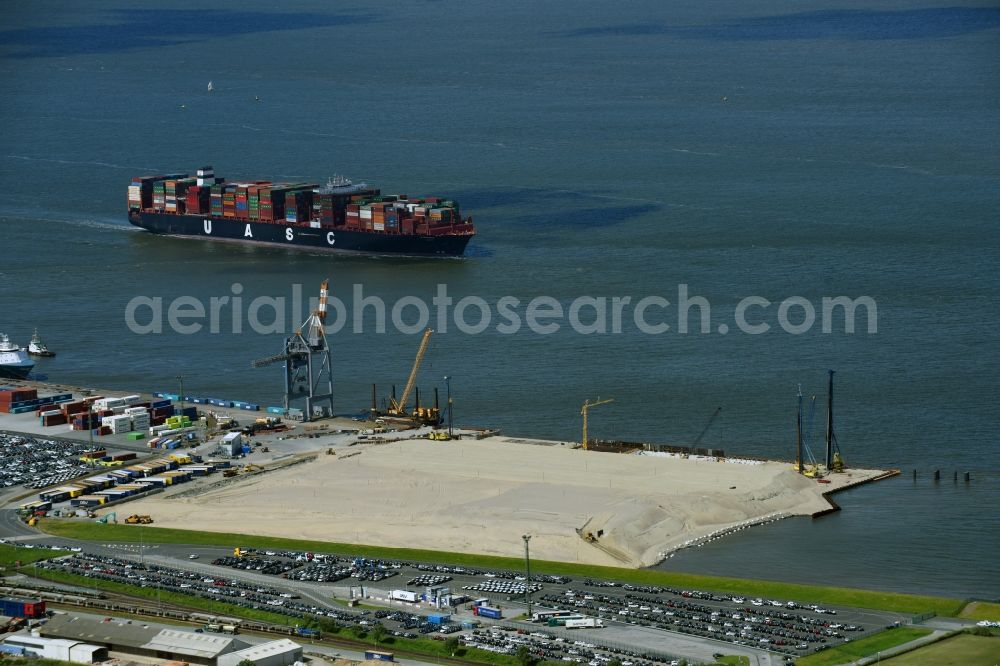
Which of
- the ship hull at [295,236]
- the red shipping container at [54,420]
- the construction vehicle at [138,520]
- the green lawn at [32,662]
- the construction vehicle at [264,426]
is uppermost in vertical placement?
the ship hull at [295,236]

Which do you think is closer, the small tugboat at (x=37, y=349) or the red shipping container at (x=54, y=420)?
the red shipping container at (x=54, y=420)

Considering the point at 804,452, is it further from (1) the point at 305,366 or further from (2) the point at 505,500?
(1) the point at 305,366

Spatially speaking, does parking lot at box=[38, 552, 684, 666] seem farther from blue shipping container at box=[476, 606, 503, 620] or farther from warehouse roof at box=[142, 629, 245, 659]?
warehouse roof at box=[142, 629, 245, 659]

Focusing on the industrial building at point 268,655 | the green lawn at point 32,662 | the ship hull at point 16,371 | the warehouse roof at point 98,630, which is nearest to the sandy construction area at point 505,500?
the warehouse roof at point 98,630

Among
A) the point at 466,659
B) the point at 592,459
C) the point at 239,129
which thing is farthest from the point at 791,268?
the point at 239,129

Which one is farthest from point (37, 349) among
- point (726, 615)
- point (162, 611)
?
point (726, 615)

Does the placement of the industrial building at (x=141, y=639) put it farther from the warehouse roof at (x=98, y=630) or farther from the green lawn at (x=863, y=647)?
the green lawn at (x=863, y=647)
